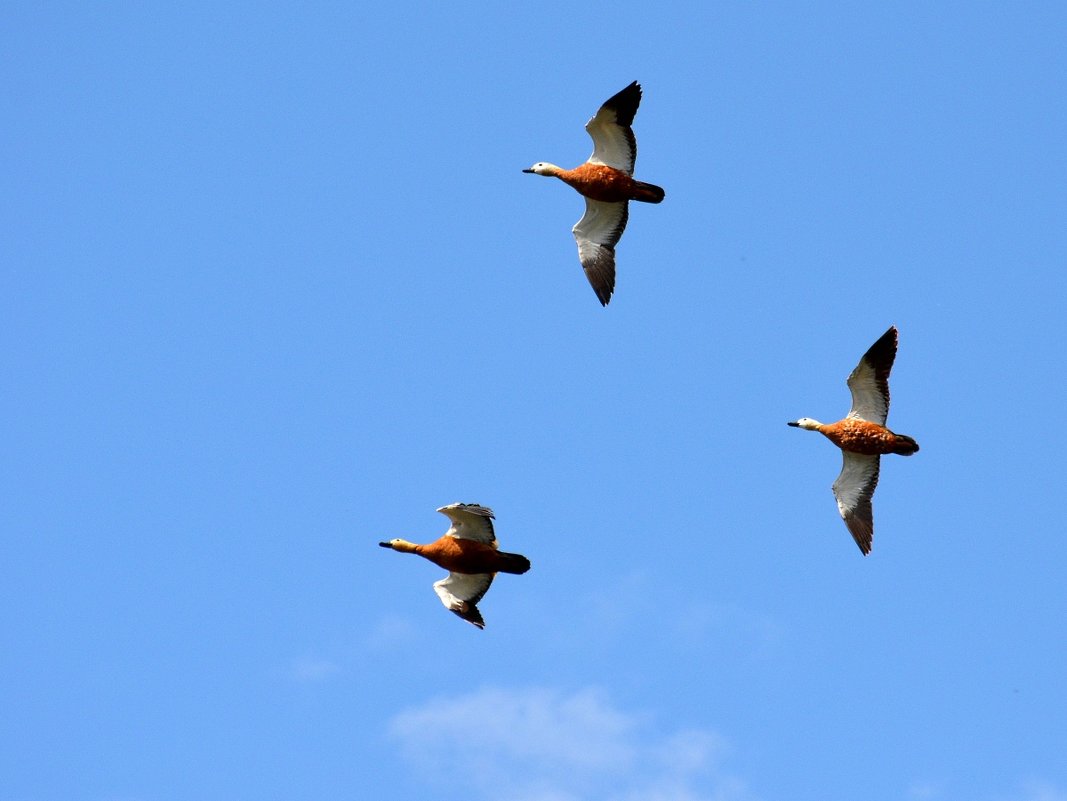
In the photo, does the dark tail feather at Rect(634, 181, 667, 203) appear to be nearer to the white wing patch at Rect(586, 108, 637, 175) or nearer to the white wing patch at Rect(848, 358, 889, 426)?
the white wing patch at Rect(586, 108, 637, 175)

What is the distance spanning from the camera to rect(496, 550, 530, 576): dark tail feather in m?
29.4

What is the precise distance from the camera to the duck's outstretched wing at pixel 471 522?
29172mm

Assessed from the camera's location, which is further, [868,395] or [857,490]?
[857,490]

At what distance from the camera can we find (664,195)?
3253 centimetres

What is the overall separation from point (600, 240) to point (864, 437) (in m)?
7.17

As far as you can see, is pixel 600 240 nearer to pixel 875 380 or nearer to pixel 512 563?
pixel 875 380

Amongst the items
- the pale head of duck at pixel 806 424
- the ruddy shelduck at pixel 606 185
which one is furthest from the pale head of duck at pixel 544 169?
the pale head of duck at pixel 806 424

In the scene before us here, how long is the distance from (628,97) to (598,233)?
135 inches

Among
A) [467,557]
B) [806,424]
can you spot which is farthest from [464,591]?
[806,424]

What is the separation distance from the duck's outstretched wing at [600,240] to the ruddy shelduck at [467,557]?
6730mm

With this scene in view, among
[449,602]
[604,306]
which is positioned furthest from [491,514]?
[604,306]

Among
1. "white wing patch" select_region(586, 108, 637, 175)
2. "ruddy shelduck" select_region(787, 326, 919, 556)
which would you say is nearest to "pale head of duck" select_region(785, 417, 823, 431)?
"ruddy shelduck" select_region(787, 326, 919, 556)

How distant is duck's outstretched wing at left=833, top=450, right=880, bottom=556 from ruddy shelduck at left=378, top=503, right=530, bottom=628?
297 inches

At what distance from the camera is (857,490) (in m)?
33.0
